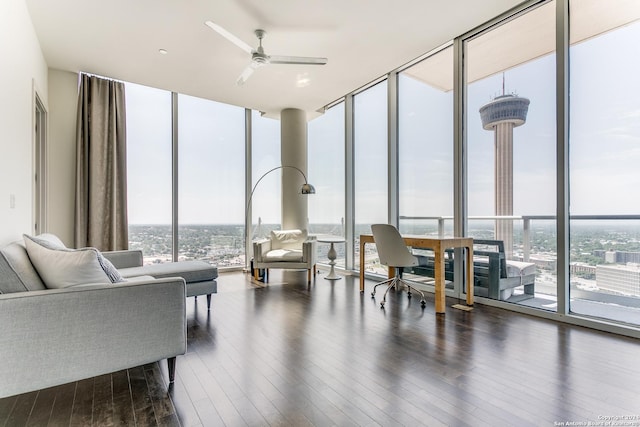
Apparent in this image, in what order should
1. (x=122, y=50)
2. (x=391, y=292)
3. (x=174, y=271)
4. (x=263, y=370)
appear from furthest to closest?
(x=391, y=292) → (x=122, y=50) → (x=174, y=271) → (x=263, y=370)

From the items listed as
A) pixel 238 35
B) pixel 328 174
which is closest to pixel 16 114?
pixel 238 35

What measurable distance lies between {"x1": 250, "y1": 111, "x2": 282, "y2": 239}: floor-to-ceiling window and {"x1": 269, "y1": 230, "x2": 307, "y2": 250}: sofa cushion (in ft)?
2.68

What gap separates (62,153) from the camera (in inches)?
171

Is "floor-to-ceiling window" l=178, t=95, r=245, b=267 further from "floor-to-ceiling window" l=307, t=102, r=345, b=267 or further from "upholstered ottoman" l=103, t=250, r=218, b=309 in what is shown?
"upholstered ottoman" l=103, t=250, r=218, b=309

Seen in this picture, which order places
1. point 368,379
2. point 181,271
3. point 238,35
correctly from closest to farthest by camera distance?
point 368,379 < point 181,271 < point 238,35

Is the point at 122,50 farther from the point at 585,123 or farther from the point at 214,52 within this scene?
the point at 585,123

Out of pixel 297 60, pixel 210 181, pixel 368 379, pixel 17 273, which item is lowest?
pixel 368 379

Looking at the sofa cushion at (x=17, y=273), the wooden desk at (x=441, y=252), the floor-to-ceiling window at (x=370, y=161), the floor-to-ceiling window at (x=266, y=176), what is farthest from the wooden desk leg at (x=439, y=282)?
the floor-to-ceiling window at (x=266, y=176)

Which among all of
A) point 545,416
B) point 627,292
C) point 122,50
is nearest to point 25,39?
point 122,50

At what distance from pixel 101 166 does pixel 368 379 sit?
4.48 meters

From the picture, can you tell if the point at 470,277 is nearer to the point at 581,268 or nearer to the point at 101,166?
the point at 581,268

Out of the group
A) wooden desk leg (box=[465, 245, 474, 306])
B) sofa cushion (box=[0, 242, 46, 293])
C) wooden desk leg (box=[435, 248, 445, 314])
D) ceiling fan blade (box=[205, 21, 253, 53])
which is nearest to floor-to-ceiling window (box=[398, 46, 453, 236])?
wooden desk leg (box=[465, 245, 474, 306])

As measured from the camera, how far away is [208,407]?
170cm

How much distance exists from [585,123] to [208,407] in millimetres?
3657
